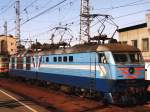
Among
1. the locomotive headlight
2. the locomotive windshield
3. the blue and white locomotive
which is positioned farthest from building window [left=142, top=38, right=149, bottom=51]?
the locomotive headlight

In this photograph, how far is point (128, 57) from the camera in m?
19.1

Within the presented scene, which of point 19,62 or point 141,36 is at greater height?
point 141,36

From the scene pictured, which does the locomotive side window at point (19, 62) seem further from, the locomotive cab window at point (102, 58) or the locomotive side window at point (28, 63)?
the locomotive cab window at point (102, 58)

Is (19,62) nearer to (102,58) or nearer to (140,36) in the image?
(140,36)

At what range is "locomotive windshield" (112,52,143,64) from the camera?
1870 centimetres

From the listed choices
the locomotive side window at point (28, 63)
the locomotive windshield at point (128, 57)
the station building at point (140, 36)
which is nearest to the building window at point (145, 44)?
the station building at point (140, 36)

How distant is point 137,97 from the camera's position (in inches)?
751

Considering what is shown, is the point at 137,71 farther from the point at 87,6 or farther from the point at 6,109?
the point at 87,6

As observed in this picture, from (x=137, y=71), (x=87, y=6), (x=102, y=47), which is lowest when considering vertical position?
(x=137, y=71)

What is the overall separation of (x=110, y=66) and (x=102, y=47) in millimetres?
1323

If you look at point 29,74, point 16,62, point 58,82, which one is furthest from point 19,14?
point 58,82

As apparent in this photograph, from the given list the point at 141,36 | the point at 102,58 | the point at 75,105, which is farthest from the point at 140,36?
the point at 75,105

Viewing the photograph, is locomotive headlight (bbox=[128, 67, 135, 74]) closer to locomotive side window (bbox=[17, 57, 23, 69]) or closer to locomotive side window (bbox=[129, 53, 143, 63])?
locomotive side window (bbox=[129, 53, 143, 63])

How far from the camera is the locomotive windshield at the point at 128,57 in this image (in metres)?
18.7
